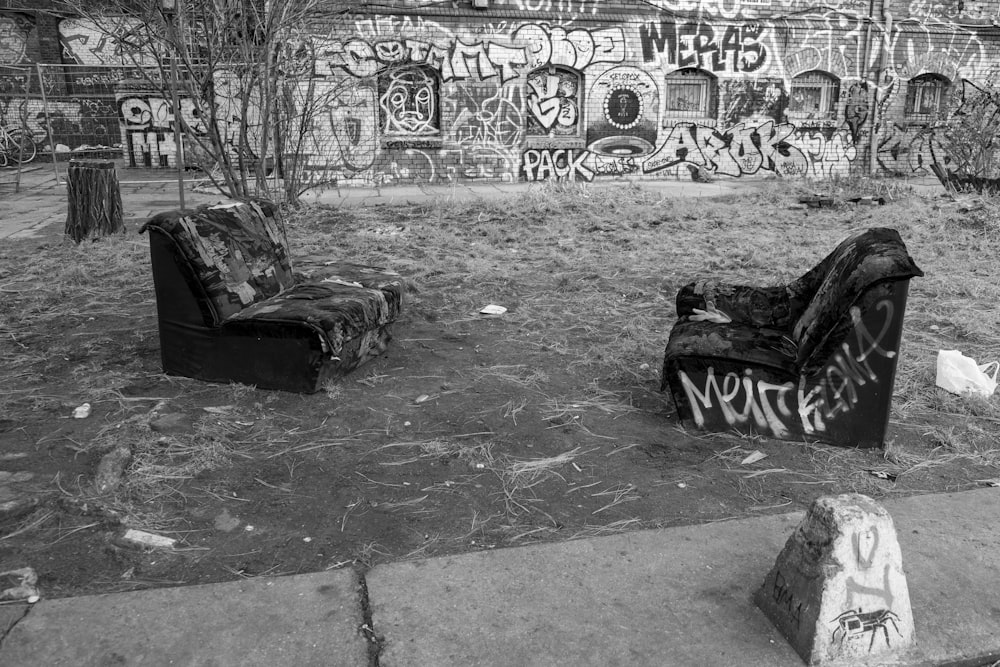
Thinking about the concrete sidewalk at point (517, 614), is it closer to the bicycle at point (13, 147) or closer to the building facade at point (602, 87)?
the building facade at point (602, 87)

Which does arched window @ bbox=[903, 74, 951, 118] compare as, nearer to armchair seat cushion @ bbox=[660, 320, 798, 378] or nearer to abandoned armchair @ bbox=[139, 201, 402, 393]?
armchair seat cushion @ bbox=[660, 320, 798, 378]

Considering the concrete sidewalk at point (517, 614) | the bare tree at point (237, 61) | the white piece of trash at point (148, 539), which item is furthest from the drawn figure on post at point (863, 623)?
the bare tree at point (237, 61)

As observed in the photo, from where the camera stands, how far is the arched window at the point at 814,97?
18188 millimetres

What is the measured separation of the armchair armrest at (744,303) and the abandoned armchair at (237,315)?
211 centimetres

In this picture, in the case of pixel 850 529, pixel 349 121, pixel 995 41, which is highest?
pixel 995 41

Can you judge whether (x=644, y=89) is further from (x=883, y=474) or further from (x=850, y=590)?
(x=850, y=590)

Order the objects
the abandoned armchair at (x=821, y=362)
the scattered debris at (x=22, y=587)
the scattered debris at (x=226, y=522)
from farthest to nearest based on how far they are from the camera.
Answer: the abandoned armchair at (x=821, y=362)
the scattered debris at (x=226, y=522)
the scattered debris at (x=22, y=587)

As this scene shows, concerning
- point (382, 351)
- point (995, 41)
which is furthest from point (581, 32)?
point (382, 351)

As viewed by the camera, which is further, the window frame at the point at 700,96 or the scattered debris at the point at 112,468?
the window frame at the point at 700,96

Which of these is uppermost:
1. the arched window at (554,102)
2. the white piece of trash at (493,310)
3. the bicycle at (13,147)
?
the arched window at (554,102)

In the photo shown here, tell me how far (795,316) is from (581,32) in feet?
Answer: 44.8

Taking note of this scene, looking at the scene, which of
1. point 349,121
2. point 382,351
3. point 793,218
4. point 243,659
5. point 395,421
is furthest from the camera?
point 349,121

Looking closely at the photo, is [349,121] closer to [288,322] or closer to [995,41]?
[288,322]

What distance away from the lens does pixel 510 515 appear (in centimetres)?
339
